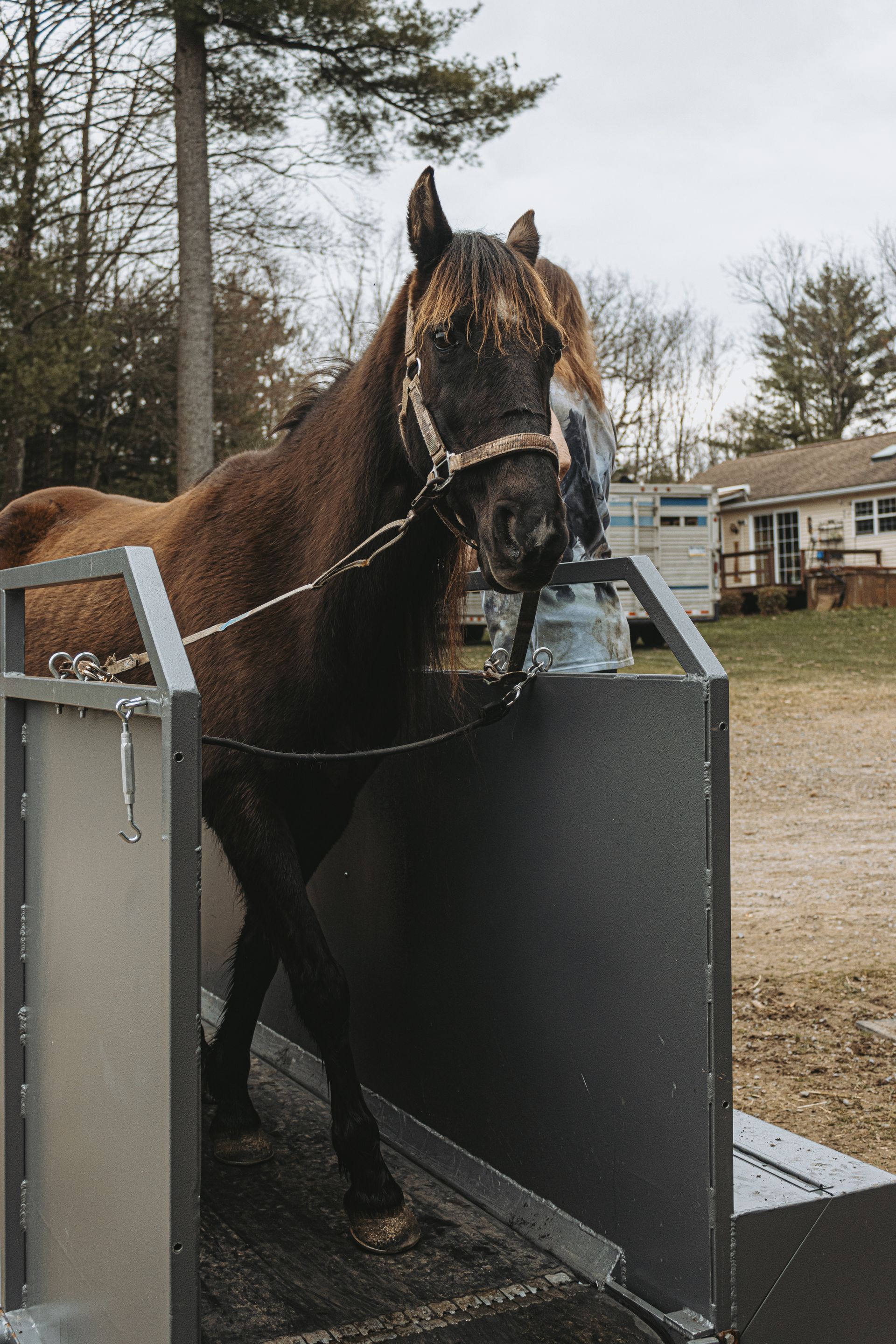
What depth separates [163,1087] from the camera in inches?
60.4

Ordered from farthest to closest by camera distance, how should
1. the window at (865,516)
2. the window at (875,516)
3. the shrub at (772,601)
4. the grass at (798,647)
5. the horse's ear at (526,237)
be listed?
1. the window at (865,516)
2. the window at (875,516)
3. the shrub at (772,601)
4. the grass at (798,647)
5. the horse's ear at (526,237)

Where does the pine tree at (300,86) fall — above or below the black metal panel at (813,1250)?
above

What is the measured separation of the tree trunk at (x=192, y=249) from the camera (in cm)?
1093

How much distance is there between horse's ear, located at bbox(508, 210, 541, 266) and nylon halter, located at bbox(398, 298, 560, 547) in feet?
1.25

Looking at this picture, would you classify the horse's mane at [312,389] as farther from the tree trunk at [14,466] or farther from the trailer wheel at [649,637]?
the trailer wheel at [649,637]

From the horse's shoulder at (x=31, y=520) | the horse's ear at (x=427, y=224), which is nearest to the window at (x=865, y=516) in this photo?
the horse's shoulder at (x=31, y=520)

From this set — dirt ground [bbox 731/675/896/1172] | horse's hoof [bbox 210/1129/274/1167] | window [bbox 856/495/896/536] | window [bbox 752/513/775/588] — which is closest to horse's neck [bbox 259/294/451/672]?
horse's hoof [bbox 210/1129/274/1167]

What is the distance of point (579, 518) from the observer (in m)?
3.03

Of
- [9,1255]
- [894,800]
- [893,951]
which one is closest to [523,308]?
[9,1255]

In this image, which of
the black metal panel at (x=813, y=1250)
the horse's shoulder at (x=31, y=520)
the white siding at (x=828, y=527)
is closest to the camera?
the black metal panel at (x=813, y=1250)

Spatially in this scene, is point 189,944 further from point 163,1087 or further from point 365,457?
point 365,457

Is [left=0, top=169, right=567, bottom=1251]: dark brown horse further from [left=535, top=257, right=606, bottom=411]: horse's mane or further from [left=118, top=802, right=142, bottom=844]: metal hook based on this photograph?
[left=118, top=802, right=142, bottom=844]: metal hook

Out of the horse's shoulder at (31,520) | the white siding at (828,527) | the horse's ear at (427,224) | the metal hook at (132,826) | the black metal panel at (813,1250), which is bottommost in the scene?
the black metal panel at (813,1250)

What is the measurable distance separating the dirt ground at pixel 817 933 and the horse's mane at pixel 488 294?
2.62 meters
